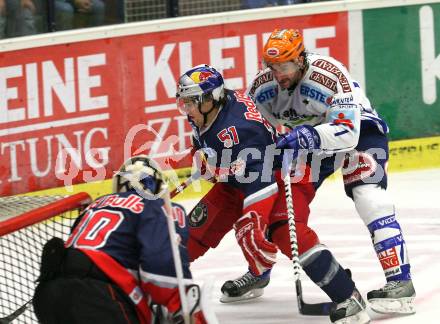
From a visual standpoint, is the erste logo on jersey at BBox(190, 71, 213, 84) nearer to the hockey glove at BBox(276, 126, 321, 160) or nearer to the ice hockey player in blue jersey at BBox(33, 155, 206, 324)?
the hockey glove at BBox(276, 126, 321, 160)

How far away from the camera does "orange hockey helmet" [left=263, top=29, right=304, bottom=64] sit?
6340 millimetres

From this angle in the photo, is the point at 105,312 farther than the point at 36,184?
No

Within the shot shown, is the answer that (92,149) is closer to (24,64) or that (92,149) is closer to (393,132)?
(24,64)

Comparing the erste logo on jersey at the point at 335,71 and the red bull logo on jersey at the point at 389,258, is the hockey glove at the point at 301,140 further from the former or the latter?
the red bull logo on jersey at the point at 389,258

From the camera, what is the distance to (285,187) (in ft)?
20.8

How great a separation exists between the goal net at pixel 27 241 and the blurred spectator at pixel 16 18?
2.93 metres

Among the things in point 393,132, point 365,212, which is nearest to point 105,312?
point 365,212

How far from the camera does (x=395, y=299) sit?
651 centimetres

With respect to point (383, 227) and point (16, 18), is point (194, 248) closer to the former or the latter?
point (383, 227)

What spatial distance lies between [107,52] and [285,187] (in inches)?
141

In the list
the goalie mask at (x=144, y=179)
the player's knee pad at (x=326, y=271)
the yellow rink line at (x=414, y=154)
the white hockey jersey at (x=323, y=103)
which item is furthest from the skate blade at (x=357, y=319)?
the yellow rink line at (x=414, y=154)

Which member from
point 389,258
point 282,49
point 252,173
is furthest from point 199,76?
point 389,258

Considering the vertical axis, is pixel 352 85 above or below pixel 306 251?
above

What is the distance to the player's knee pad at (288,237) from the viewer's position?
6.23 metres
